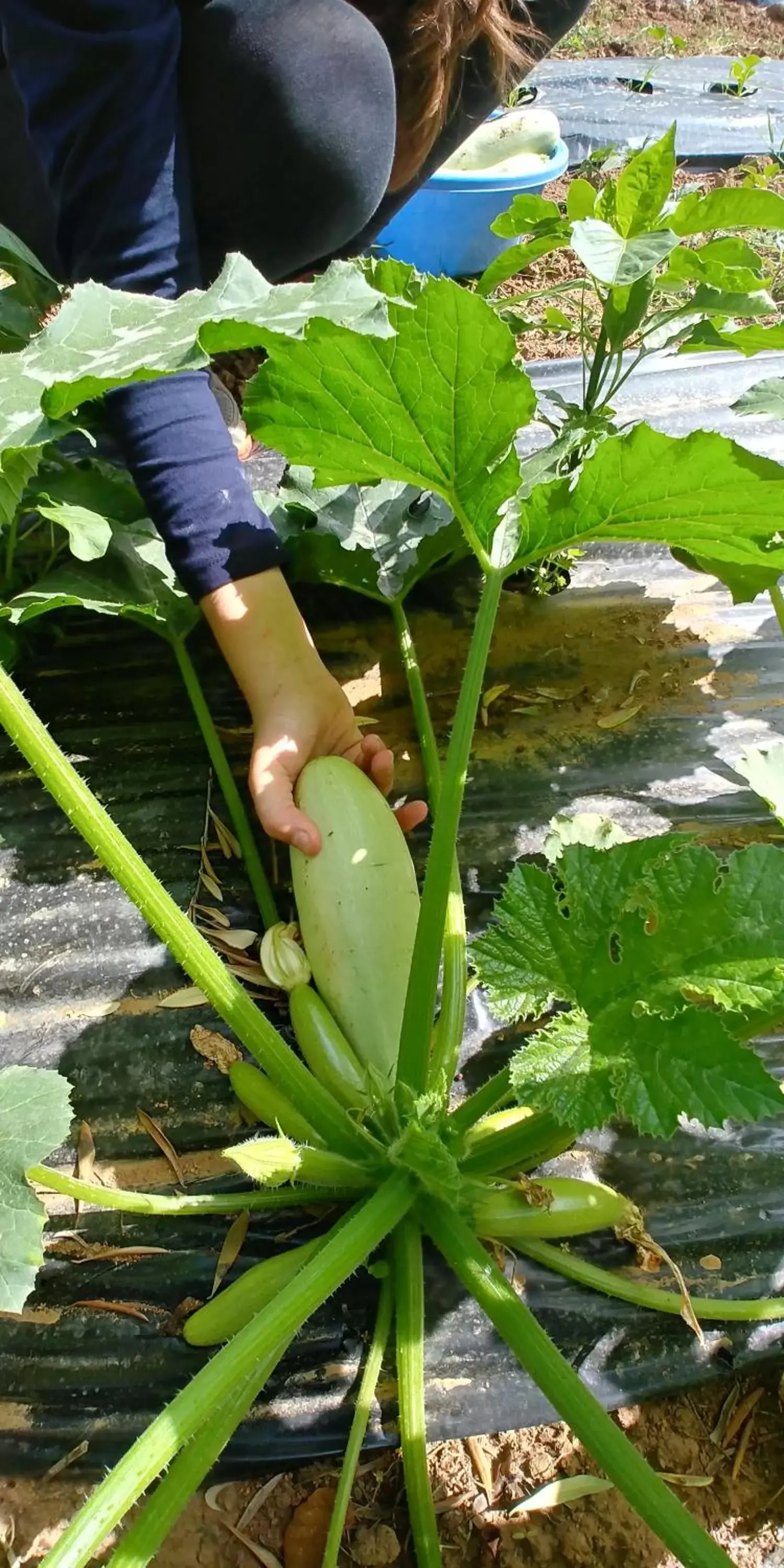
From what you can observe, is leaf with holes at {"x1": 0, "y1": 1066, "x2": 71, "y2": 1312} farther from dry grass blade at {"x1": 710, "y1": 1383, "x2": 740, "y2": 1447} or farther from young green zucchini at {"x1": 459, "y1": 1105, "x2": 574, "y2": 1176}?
dry grass blade at {"x1": 710, "y1": 1383, "x2": 740, "y2": 1447}

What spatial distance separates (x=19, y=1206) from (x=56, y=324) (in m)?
0.87

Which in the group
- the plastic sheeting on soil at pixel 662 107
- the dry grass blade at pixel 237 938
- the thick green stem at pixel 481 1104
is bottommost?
the dry grass blade at pixel 237 938

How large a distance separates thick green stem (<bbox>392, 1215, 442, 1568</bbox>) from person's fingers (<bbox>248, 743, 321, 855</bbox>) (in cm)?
50

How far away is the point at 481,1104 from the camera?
119 centimetres

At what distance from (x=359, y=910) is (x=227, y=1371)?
1.89 feet

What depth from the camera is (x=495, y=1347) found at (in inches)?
48.0

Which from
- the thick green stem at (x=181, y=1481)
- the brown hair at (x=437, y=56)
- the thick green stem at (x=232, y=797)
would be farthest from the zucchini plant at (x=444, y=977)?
the brown hair at (x=437, y=56)

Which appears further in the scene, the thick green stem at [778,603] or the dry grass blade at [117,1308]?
the thick green stem at [778,603]

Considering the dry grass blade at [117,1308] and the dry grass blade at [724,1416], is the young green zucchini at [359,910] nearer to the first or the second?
the dry grass blade at [117,1308]

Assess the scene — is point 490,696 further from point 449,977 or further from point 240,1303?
point 240,1303

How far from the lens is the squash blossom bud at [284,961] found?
1.39m

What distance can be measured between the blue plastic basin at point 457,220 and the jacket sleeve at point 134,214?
5.57 feet

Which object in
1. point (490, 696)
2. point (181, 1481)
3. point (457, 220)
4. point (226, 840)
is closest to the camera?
point (181, 1481)

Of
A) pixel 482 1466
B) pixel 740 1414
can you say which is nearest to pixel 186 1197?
pixel 482 1466
